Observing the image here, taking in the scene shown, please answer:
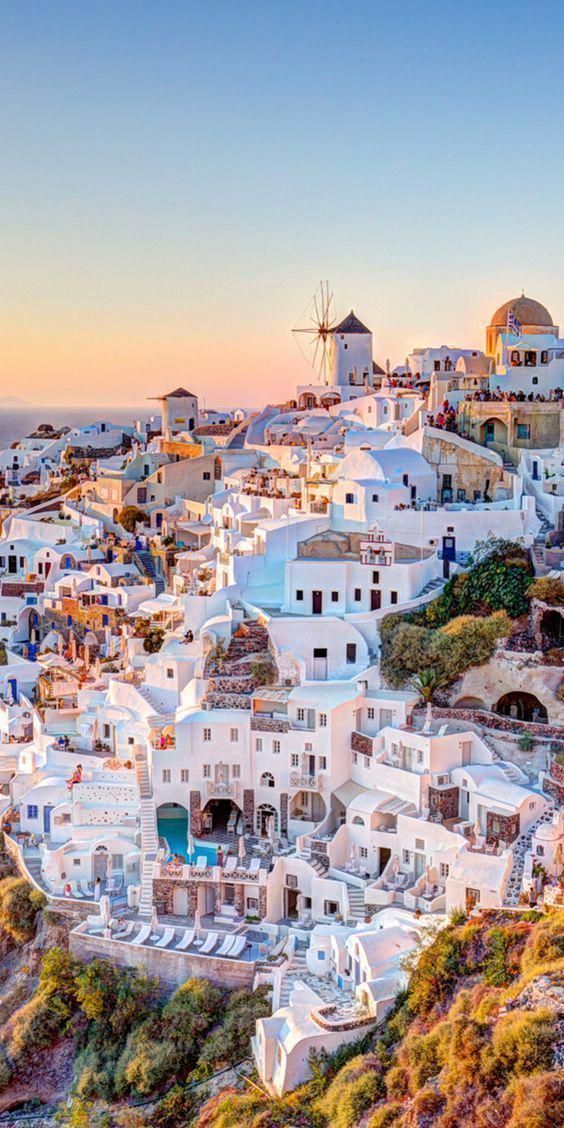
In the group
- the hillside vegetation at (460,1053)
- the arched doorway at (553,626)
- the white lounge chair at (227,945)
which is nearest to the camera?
the hillside vegetation at (460,1053)

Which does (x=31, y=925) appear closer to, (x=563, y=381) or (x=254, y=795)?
(x=254, y=795)

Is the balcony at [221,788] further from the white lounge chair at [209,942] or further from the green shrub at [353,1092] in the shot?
the green shrub at [353,1092]

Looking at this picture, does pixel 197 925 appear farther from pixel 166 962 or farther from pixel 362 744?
pixel 362 744

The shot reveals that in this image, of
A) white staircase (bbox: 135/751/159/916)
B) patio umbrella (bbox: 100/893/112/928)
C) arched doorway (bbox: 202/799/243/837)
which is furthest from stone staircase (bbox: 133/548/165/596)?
patio umbrella (bbox: 100/893/112/928)

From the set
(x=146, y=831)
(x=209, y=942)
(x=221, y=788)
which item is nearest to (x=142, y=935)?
(x=209, y=942)

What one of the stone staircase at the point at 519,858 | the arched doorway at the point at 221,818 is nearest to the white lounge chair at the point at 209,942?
the arched doorway at the point at 221,818

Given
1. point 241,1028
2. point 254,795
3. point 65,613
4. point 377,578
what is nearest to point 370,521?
point 377,578
